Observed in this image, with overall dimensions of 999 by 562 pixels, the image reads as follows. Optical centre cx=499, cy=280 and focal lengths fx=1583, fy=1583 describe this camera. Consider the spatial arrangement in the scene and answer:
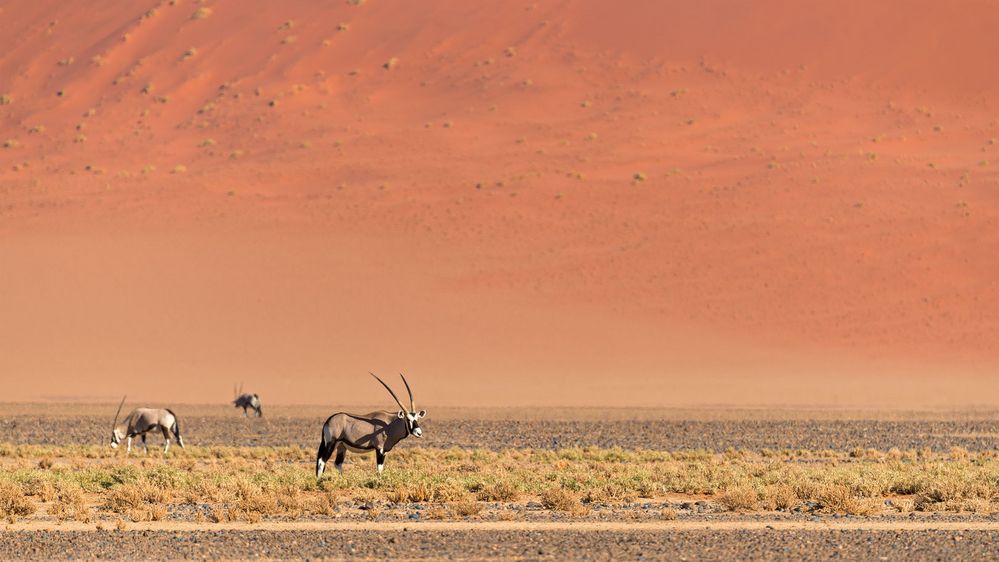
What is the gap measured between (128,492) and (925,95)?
59.2 meters

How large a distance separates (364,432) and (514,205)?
43893 mm

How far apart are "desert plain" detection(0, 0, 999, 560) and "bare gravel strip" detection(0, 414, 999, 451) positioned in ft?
0.83

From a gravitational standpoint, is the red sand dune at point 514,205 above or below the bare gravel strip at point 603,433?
above

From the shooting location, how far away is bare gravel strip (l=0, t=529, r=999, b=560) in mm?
13398

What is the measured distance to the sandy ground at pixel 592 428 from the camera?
102 ft

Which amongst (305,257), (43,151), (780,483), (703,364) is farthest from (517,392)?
(780,483)

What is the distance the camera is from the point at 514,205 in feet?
204

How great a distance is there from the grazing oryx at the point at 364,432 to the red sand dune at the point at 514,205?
3124 centimetres

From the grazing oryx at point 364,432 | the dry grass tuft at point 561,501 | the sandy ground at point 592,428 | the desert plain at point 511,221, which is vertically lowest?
the dry grass tuft at point 561,501

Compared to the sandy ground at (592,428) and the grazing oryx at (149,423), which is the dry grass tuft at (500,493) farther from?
the sandy ground at (592,428)

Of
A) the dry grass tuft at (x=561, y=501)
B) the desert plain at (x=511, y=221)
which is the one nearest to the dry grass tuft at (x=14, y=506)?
the dry grass tuft at (x=561, y=501)

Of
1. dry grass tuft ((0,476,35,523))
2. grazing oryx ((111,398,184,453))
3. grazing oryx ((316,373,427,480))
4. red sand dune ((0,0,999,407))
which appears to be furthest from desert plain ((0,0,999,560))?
dry grass tuft ((0,476,35,523))

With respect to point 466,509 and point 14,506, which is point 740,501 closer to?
point 466,509

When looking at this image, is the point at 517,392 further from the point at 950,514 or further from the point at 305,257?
the point at 950,514
